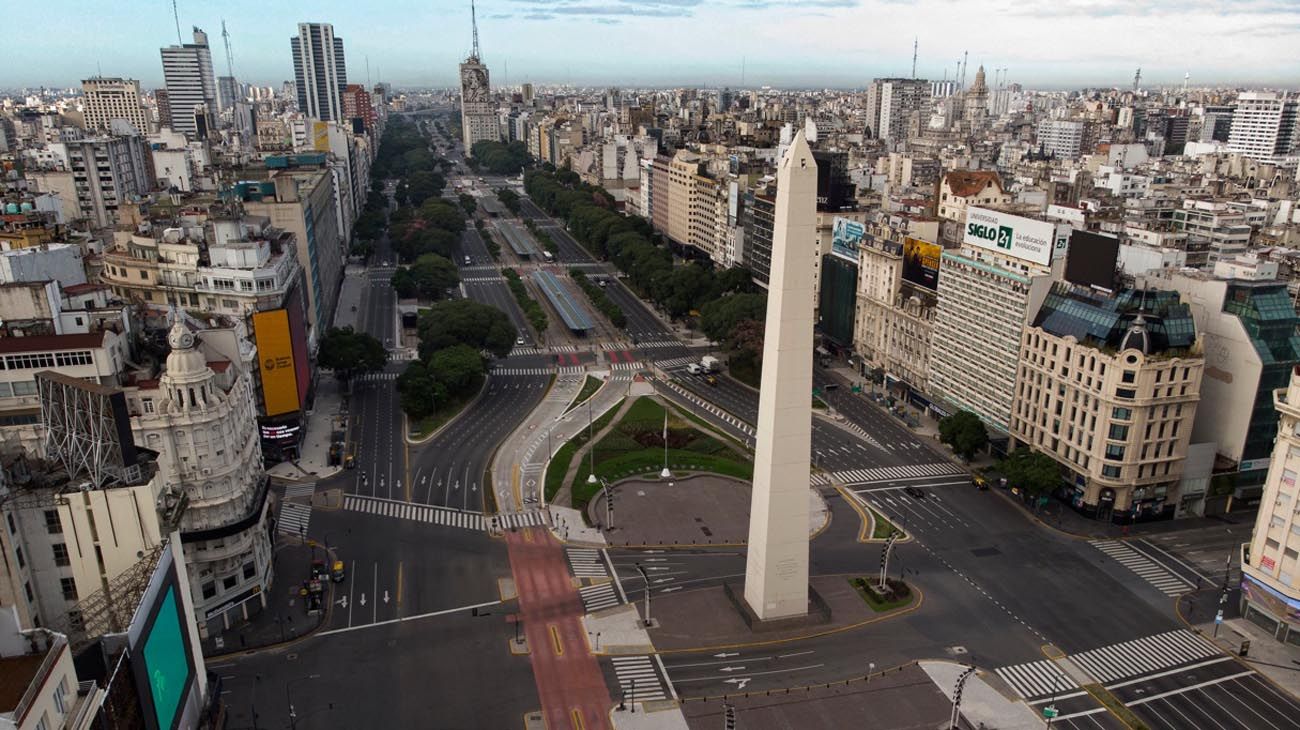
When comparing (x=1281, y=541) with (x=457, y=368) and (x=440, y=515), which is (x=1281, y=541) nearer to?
(x=440, y=515)

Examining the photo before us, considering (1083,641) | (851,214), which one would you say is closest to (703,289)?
(851,214)

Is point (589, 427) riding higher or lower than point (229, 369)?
lower

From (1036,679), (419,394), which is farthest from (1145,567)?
(419,394)

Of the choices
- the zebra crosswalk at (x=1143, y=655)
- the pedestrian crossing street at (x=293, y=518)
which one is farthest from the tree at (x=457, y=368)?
the zebra crosswalk at (x=1143, y=655)

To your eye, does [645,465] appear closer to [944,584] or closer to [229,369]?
[944,584]

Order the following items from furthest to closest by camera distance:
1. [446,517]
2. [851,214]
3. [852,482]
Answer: [851,214] < [852,482] < [446,517]

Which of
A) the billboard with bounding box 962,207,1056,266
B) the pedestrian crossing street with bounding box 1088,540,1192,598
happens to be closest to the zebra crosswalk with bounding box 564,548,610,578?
the pedestrian crossing street with bounding box 1088,540,1192,598

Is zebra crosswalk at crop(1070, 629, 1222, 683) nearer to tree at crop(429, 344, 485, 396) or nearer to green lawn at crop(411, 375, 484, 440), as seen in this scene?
green lawn at crop(411, 375, 484, 440)
